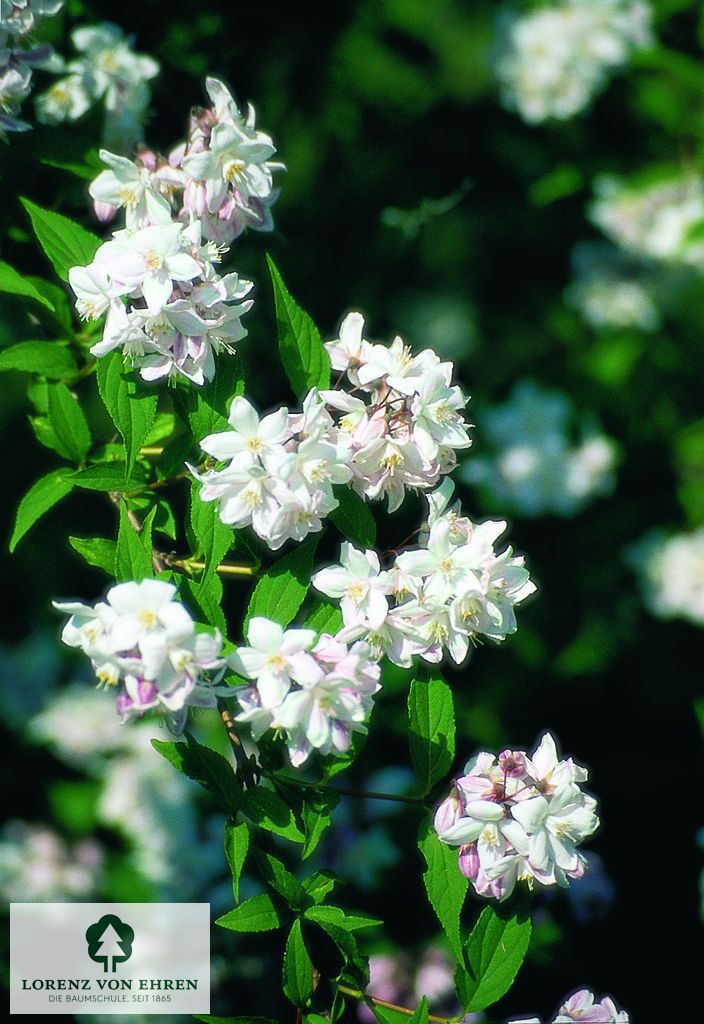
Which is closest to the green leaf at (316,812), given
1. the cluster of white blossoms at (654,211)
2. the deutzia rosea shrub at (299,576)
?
the deutzia rosea shrub at (299,576)

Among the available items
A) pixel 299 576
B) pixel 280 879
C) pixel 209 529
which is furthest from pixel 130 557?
pixel 280 879

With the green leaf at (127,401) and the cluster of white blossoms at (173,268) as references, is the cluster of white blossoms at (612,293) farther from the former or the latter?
the green leaf at (127,401)

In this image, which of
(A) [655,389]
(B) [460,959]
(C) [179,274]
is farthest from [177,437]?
(A) [655,389]

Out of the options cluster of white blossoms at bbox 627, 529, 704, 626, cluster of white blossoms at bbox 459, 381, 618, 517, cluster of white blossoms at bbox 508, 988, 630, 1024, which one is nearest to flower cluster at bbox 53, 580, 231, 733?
cluster of white blossoms at bbox 508, 988, 630, 1024

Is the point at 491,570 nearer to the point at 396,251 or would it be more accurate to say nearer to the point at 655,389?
the point at 396,251

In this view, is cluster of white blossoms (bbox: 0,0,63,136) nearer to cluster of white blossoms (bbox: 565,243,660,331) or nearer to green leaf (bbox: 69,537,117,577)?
green leaf (bbox: 69,537,117,577)

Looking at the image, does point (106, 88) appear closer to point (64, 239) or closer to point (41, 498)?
point (64, 239)
